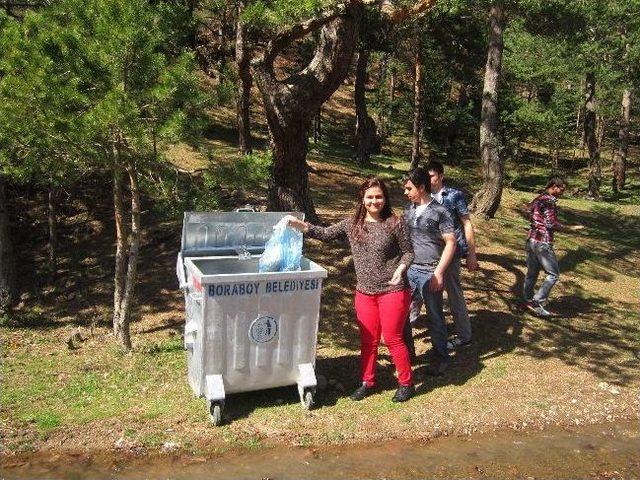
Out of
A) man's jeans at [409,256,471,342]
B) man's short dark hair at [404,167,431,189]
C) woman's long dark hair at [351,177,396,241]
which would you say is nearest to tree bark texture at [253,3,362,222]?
man's jeans at [409,256,471,342]

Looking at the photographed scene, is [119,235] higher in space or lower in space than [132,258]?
higher

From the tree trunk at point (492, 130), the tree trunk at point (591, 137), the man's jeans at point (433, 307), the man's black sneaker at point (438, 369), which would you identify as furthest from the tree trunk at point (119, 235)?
the tree trunk at point (591, 137)

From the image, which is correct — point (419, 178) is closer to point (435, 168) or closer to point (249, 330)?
point (435, 168)

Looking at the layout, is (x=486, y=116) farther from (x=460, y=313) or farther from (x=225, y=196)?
(x=460, y=313)

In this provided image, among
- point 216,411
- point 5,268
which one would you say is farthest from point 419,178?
point 5,268

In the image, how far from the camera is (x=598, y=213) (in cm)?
1761

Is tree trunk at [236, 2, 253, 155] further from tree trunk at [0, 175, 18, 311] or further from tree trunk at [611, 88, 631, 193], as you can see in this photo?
tree trunk at [611, 88, 631, 193]

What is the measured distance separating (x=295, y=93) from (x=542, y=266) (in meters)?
3.84

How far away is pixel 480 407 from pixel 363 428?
3.80ft

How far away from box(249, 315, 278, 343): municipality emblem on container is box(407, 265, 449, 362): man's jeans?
156cm

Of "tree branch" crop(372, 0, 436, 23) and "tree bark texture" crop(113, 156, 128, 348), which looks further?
"tree branch" crop(372, 0, 436, 23)

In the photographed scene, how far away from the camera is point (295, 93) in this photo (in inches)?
302

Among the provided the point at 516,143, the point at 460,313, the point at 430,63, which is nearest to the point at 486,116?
the point at 460,313

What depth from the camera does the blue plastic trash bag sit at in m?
5.11
